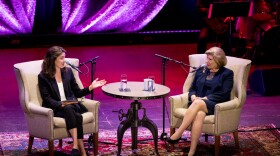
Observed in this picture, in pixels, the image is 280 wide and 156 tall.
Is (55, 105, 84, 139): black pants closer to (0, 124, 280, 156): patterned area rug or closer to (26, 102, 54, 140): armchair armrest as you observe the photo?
(26, 102, 54, 140): armchair armrest

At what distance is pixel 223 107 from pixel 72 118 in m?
1.62

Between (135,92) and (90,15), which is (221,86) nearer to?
(135,92)

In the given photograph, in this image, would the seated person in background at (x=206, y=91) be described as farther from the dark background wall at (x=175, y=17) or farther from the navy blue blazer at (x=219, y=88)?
the dark background wall at (x=175, y=17)

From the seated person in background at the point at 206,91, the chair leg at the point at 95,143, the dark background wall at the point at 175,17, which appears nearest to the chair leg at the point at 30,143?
the chair leg at the point at 95,143

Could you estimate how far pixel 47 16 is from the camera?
13500 mm

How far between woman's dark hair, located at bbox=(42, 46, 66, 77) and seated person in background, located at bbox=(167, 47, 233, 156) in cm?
149

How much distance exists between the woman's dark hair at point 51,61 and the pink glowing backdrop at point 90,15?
7.06 m

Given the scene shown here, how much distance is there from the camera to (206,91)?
Result: 675 cm

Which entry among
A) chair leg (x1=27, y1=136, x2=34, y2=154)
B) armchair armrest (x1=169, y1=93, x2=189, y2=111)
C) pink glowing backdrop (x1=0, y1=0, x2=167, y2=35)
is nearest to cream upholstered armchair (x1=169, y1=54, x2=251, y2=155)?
armchair armrest (x1=169, y1=93, x2=189, y2=111)

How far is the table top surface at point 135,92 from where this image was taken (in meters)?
6.28

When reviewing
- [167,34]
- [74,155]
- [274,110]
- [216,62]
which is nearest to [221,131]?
[216,62]

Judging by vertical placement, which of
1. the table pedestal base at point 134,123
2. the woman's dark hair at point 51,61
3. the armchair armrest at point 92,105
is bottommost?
the table pedestal base at point 134,123

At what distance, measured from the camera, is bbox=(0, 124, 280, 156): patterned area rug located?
6602 mm

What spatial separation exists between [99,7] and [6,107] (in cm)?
587
